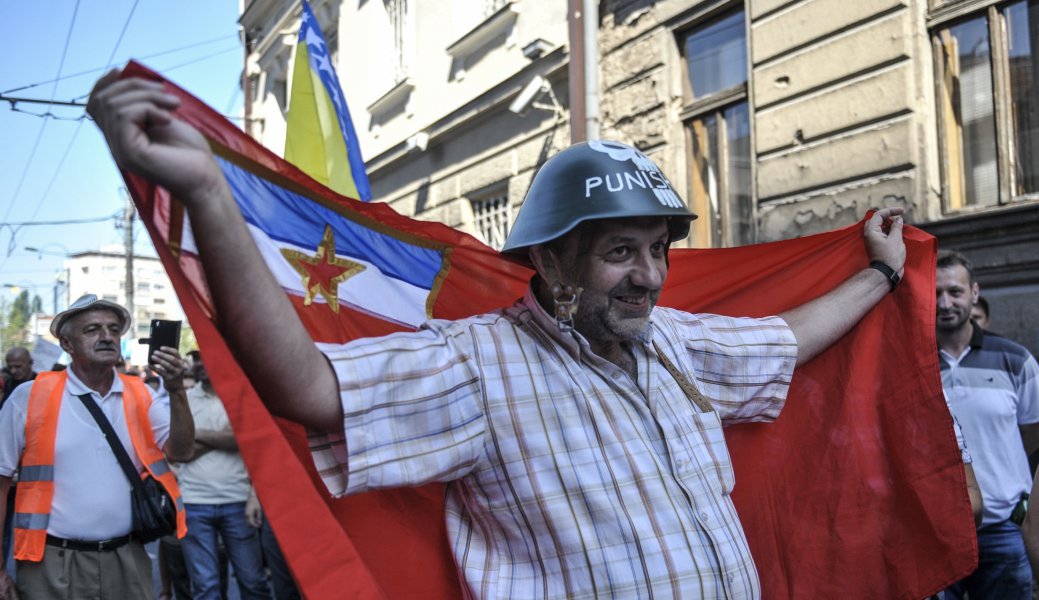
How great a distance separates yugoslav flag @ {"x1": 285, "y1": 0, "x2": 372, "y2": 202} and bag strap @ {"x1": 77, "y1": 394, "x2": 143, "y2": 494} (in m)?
1.71

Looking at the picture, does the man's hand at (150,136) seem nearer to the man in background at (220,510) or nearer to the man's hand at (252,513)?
the man in background at (220,510)

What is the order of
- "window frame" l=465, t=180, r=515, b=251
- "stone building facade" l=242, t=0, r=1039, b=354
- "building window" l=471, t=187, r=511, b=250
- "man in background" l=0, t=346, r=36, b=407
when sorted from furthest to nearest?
1. "building window" l=471, t=187, r=511, b=250
2. "window frame" l=465, t=180, r=515, b=251
3. "man in background" l=0, t=346, r=36, b=407
4. "stone building facade" l=242, t=0, r=1039, b=354

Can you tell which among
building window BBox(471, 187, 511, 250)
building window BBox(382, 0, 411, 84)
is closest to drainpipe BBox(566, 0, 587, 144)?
building window BBox(471, 187, 511, 250)

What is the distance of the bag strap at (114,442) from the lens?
12.7ft

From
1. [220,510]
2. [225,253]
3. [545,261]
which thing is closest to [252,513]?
[220,510]

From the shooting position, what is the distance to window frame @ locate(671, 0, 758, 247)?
7.57 m

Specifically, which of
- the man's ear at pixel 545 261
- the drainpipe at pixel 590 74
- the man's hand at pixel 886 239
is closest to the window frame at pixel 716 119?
the drainpipe at pixel 590 74

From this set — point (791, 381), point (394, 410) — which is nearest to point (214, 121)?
point (394, 410)

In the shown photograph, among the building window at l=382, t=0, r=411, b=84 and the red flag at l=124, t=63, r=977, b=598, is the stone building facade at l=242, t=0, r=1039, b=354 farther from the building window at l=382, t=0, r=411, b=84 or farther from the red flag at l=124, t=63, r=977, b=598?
the red flag at l=124, t=63, r=977, b=598

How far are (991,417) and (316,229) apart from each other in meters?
3.32

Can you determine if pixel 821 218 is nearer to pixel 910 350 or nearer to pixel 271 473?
pixel 910 350

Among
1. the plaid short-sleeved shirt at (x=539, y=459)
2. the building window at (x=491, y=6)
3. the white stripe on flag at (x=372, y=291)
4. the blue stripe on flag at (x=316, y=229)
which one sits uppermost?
the building window at (x=491, y=6)

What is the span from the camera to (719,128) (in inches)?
316

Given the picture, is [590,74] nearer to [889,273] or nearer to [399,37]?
[889,273]
